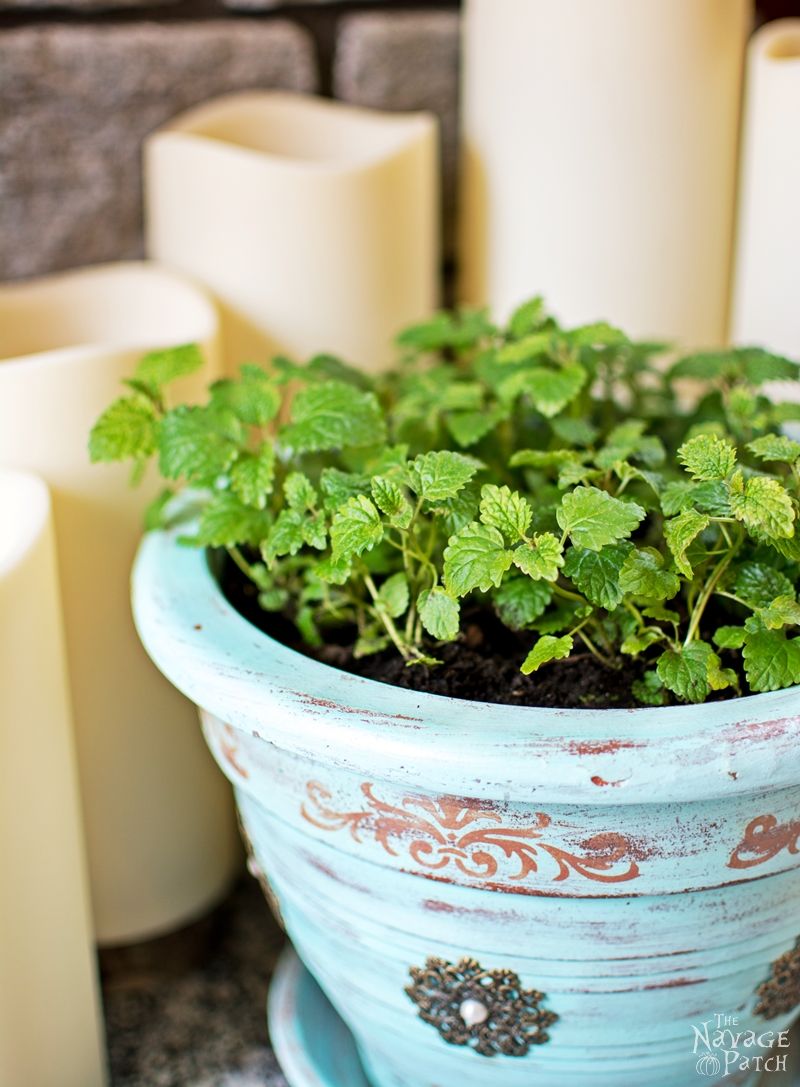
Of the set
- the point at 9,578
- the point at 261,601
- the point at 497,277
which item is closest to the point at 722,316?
the point at 497,277

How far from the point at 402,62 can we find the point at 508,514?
2.39 feet

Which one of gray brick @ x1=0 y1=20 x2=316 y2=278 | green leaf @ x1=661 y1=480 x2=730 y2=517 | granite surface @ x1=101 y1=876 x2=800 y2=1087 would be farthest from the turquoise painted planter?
gray brick @ x1=0 y1=20 x2=316 y2=278

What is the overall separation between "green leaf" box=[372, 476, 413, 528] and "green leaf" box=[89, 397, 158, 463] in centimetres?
18

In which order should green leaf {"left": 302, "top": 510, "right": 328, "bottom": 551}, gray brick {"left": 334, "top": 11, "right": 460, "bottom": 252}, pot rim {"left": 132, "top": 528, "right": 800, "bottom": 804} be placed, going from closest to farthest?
pot rim {"left": 132, "top": 528, "right": 800, "bottom": 804}, green leaf {"left": 302, "top": 510, "right": 328, "bottom": 551}, gray brick {"left": 334, "top": 11, "right": 460, "bottom": 252}

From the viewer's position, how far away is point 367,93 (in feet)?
3.96

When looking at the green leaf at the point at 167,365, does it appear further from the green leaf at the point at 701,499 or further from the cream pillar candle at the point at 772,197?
the cream pillar candle at the point at 772,197

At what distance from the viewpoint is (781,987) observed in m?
0.73

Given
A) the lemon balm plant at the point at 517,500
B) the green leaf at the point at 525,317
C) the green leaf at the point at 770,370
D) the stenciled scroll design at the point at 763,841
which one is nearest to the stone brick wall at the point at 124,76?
the lemon balm plant at the point at 517,500

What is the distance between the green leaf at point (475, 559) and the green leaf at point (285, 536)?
0.09 meters

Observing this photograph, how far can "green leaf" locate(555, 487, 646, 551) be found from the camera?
62cm

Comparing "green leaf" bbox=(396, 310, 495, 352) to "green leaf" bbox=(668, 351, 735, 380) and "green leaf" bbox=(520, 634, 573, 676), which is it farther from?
"green leaf" bbox=(520, 634, 573, 676)

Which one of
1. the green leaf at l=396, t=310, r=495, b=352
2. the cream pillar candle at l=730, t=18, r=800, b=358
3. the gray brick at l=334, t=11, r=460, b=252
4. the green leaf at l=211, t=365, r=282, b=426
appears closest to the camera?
the green leaf at l=211, t=365, r=282, b=426

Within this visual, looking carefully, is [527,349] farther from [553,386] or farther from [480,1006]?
[480,1006]

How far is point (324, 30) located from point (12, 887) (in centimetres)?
83
